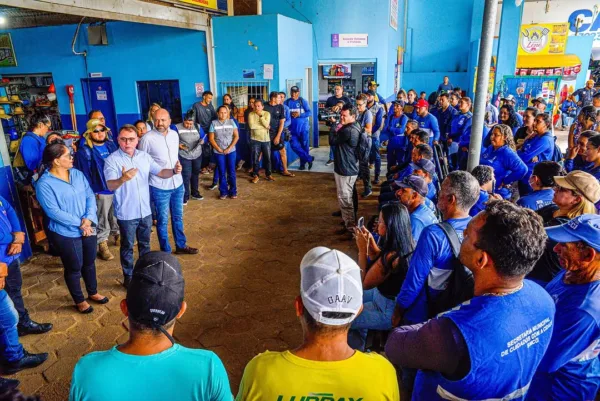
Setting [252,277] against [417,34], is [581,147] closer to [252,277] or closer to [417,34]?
[252,277]

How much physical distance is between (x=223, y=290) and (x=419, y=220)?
8.43 feet

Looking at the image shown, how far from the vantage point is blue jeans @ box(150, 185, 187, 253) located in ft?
17.4

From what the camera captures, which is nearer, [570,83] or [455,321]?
[455,321]

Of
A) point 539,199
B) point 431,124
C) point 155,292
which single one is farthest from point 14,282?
point 431,124

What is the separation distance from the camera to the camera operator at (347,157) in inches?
239

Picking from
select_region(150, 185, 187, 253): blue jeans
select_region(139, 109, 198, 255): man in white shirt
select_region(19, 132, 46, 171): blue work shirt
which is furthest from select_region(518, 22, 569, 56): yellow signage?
select_region(19, 132, 46, 171): blue work shirt

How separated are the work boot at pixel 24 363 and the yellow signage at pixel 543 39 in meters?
19.7

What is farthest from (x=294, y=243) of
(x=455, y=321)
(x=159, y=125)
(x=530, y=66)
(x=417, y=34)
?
(x=530, y=66)

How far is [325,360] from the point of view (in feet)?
4.97

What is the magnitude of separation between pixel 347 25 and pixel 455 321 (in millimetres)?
11948

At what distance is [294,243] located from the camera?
621cm

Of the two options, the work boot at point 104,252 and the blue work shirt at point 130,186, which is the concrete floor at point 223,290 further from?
the blue work shirt at point 130,186

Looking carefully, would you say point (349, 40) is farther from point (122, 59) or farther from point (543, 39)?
point (543, 39)

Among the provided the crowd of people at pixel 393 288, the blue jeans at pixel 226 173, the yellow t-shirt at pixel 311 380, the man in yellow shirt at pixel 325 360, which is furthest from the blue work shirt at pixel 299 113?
the yellow t-shirt at pixel 311 380
